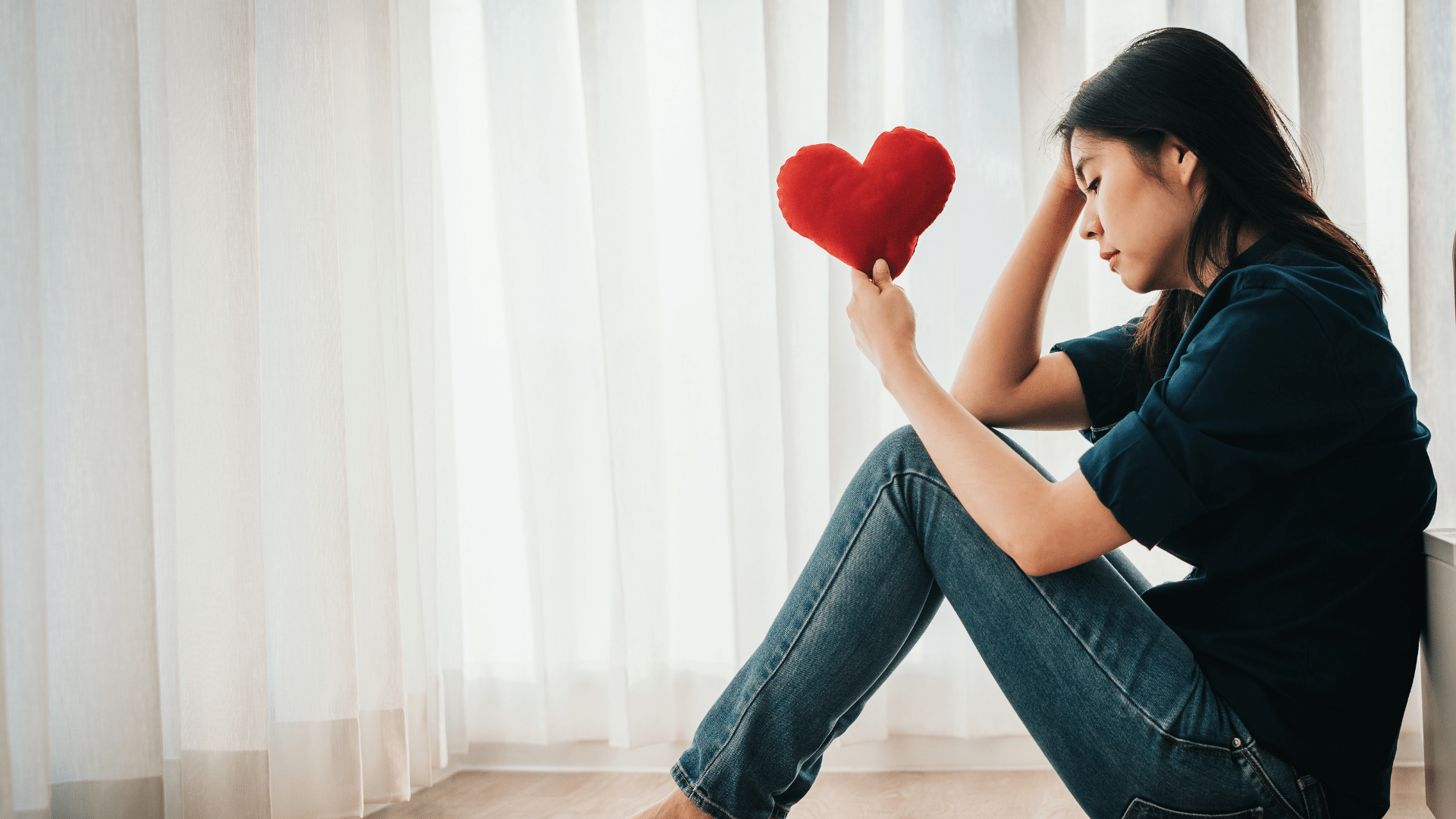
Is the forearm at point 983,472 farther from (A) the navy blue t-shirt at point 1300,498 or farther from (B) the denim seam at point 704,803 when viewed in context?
(B) the denim seam at point 704,803

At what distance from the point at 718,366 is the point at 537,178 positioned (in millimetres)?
480

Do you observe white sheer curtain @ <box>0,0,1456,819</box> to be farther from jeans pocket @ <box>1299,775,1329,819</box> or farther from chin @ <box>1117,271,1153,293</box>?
jeans pocket @ <box>1299,775,1329,819</box>

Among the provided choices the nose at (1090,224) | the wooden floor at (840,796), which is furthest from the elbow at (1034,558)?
the wooden floor at (840,796)

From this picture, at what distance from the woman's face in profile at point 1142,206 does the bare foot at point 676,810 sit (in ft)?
2.18

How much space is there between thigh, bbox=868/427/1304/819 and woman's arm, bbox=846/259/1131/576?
0.10ft

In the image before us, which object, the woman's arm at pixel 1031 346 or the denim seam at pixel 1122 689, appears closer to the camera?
the denim seam at pixel 1122 689

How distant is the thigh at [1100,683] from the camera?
26.8 inches

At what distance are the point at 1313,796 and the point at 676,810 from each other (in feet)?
1.78

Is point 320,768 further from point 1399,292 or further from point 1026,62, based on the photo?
point 1399,292

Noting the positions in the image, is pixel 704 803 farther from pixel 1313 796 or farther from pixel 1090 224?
pixel 1090 224

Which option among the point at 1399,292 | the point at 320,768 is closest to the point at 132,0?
the point at 320,768

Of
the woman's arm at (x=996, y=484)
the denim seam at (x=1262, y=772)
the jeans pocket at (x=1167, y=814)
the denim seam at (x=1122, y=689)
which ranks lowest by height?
the jeans pocket at (x=1167, y=814)

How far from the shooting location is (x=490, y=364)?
63.7 inches

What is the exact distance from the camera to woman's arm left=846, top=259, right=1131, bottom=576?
70 cm
